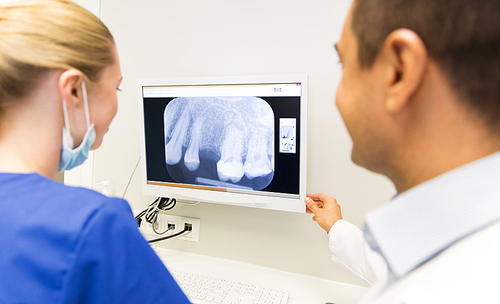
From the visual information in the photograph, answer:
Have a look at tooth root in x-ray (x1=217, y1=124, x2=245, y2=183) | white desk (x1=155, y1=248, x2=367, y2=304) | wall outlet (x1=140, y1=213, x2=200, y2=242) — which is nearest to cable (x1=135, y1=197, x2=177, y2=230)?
wall outlet (x1=140, y1=213, x2=200, y2=242)

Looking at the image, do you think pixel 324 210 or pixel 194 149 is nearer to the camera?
pixel 324 210

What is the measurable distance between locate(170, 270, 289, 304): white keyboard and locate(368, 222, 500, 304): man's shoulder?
0.77 meters

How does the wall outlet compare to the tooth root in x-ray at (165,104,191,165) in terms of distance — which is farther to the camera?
the wall outlet

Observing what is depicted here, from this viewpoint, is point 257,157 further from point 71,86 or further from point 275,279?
point 71,86

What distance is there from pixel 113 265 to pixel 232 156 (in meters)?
0.71

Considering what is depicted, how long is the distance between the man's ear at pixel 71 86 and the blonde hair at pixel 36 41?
0.05ft

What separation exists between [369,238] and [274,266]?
35.0 inches

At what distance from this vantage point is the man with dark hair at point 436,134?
1.18 ft

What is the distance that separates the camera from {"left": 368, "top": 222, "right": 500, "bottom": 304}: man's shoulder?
1.10 ft

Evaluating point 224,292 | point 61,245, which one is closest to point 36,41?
point 61,245

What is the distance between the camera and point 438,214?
411 millimetres

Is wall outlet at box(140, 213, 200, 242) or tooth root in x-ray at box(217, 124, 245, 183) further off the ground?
tooth root in x-ray at box(217, 124, 245, 183)

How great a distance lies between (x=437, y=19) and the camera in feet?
1.24

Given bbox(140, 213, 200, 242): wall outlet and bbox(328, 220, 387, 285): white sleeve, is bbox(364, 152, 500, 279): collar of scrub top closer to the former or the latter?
bbox(328, 220, 387, 285): white sleeve
